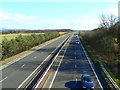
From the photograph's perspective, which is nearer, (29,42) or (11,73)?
(11,73)

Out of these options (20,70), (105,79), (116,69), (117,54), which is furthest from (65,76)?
(117,54)

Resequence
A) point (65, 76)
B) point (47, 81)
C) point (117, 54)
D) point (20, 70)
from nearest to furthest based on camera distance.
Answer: point (47, 81) → point (65, 76) → point (20, 70) → point (117, 54)

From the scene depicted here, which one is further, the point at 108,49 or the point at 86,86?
the point at 108,49

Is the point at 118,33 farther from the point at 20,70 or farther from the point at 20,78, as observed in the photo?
the point at 20,78

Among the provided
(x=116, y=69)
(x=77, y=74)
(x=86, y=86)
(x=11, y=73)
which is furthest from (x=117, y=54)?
(x=86, y=86)

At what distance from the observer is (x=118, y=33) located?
52.8m

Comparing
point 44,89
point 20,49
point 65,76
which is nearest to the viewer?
point 44,89

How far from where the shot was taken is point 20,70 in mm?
36062

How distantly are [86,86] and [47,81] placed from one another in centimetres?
513

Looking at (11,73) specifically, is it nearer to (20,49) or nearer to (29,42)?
(20,49)

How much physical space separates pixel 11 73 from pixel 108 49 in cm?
2741

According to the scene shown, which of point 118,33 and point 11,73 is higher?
point 118,33

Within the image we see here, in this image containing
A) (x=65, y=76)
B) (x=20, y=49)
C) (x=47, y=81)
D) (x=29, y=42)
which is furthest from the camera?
(x=29, y=42)

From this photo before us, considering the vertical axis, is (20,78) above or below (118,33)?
below
